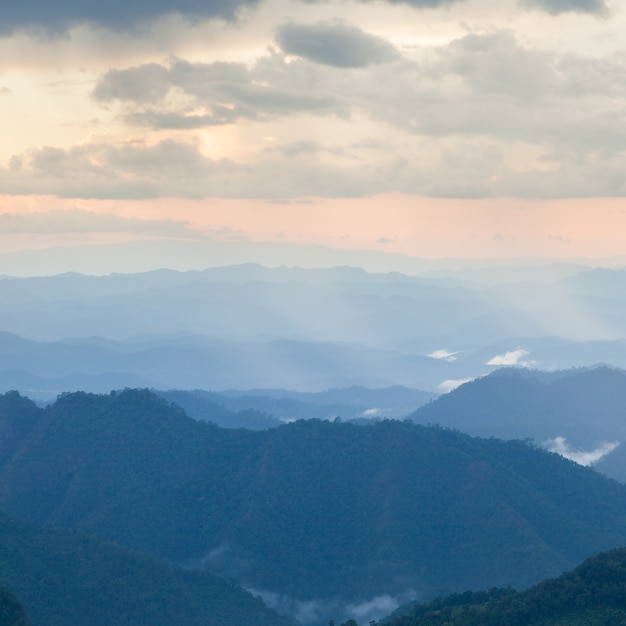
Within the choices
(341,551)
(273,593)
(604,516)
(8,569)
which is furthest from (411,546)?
(8,569)

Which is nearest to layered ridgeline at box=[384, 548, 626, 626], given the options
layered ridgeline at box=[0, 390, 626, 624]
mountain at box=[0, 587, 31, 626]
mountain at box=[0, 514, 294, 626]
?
mountain at box=[0, 587, 31, 626]

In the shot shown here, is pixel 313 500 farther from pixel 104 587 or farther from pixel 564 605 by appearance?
pixel 564 605

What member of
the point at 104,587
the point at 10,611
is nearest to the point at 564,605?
the point at 10,611

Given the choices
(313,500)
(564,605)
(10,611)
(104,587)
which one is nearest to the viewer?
(564,605)

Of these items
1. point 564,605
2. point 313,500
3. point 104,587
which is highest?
point 313,500

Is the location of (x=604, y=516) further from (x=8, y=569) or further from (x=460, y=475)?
(x=8, y=569)

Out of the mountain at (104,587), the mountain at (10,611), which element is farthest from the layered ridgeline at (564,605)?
the mountain at (104,587)
